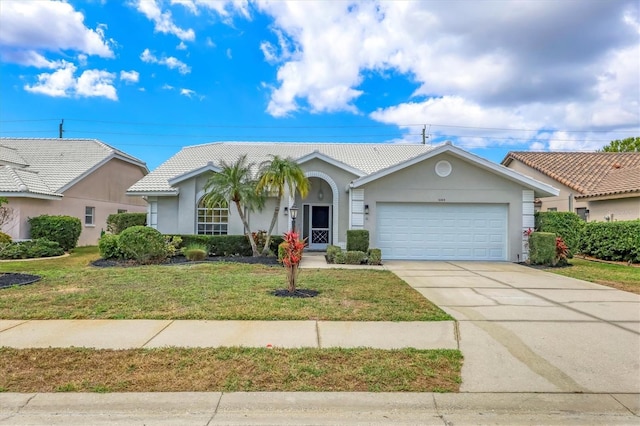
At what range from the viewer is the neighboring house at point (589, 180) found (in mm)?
17625

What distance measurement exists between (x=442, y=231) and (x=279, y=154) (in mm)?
10792

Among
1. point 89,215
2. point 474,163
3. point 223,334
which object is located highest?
point 474,163

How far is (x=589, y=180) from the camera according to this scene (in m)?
21.2

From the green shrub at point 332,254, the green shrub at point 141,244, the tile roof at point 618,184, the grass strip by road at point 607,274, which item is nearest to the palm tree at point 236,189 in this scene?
the green shrub at point 141,244

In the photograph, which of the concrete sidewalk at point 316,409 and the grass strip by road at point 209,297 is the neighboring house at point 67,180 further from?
the concrete sidewalk at point 316,409

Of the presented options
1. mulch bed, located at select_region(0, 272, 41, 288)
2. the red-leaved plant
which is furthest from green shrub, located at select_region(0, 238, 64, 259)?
the red-leaved plant

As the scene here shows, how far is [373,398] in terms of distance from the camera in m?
3.63

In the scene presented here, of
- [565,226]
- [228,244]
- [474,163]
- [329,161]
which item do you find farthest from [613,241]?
[228,244]

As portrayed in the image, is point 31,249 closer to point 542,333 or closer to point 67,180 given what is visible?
point 67,180

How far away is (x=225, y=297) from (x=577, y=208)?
66.8 feet

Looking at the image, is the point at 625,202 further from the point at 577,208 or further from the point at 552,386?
the point at 552,386

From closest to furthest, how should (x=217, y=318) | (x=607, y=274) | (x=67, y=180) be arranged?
(x=217, y=318) < (x=607, y=274) < (x=67, y=180)

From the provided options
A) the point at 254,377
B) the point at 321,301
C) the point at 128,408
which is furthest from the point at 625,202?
the point at 128,408

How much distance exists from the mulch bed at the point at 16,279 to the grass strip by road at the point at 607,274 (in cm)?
1417
